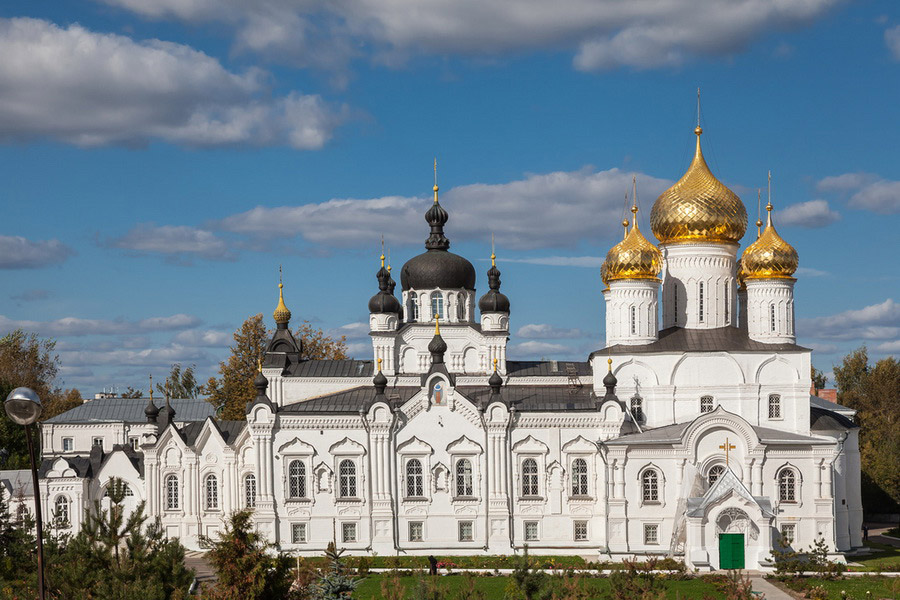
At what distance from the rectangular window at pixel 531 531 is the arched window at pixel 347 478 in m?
5.98

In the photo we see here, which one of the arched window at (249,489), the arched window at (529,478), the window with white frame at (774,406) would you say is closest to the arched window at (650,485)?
the arched window at (529,478)

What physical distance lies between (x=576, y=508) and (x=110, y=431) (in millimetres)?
31495

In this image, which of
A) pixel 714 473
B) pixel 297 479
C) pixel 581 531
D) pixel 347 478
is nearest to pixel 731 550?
pixel 714 473

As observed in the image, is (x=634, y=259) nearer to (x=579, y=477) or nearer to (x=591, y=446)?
(x=591, y=446)

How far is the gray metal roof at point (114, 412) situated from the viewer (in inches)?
2377

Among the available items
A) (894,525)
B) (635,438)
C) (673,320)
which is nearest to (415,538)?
(635,438)

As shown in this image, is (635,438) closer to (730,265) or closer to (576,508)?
(576,508)

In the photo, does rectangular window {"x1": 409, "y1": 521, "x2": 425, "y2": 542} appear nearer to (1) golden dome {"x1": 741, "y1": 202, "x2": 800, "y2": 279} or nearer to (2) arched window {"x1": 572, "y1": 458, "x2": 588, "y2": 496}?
(2) arched window {"x1": 572, "y1": 458, "x2": 588, "y2": 496}

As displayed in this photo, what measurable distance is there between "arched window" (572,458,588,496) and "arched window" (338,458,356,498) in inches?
296

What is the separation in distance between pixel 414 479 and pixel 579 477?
565 cm

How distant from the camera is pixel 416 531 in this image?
124ft

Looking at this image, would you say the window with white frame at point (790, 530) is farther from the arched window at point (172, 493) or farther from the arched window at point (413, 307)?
the arched window at point (172, 493)

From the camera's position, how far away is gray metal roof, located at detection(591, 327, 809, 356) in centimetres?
3909

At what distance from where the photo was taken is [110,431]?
197 feet
